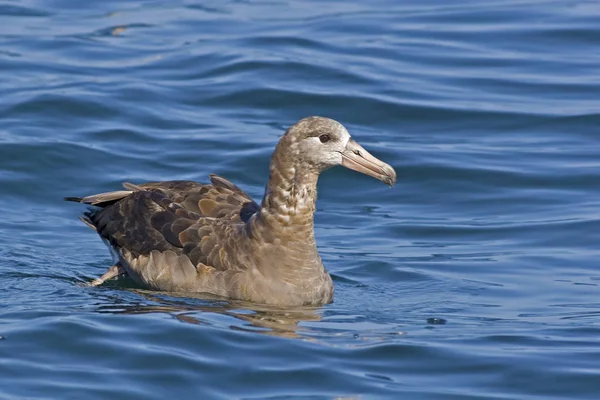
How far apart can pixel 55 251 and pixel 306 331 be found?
356cm

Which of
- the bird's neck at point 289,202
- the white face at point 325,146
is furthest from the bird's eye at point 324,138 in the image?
the bird's neck at point 289,202

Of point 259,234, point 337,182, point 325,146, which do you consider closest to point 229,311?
point 259,234

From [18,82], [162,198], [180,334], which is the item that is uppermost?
[18,82]

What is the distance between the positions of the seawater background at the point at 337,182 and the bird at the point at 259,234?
0.70 ft

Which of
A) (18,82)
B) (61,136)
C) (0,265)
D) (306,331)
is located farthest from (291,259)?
(18,82)

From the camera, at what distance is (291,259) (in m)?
11.0

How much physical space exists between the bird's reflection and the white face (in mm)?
1179

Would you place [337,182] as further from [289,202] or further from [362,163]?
[362,163]

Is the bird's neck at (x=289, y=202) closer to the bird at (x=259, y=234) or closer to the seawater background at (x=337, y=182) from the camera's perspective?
the bird at (x=259, y=234)

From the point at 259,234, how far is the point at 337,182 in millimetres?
4652

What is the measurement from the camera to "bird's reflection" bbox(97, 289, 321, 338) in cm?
1018

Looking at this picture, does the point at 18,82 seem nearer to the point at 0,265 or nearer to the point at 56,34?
the point at 56,34

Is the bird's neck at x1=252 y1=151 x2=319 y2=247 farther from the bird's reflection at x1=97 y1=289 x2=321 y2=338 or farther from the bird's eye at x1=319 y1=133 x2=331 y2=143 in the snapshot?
the bird's reflection at x1=97 y1=289 x2=321 y2=338

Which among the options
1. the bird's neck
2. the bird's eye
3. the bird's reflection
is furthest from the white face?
the bird's reflection
